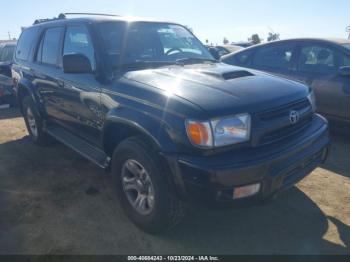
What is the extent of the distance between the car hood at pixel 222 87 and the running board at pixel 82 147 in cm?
97

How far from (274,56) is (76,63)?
3795mm

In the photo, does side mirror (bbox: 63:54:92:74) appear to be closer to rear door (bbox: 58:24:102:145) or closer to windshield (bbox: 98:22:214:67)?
rear door (bbox: 58:24:102:145)

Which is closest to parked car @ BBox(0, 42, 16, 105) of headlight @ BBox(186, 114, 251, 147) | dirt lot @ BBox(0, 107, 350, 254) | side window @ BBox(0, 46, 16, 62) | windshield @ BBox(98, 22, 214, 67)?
side window @ BBox(0, 46, 16, 62)

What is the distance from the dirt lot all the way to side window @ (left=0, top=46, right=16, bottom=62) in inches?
243

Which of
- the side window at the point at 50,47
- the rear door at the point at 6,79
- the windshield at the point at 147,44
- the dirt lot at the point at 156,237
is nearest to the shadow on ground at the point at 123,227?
the dirt lot at the point at 156,237

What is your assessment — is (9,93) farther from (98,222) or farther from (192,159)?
(192,159)

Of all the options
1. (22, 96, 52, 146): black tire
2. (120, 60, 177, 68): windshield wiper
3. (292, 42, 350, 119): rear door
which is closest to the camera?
(120, 60, 177, 68): windshield wiper

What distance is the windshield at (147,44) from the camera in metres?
3.44

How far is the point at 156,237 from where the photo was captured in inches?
118

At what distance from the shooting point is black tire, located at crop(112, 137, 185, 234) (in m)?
2.63

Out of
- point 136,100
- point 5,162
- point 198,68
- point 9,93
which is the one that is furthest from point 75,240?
point 9,93

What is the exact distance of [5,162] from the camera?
192 inches

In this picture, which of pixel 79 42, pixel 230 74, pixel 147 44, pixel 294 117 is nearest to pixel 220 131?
pixel 294 117

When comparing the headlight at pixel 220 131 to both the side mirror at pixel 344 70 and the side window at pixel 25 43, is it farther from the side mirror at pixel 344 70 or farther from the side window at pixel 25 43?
the side window at pixel 25 43
